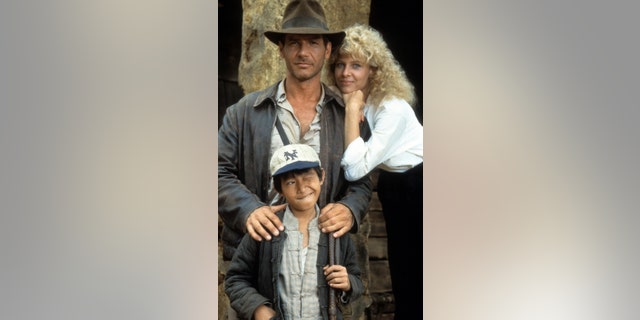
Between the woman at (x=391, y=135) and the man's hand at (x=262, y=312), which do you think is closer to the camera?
the man's hand at (x=262, y=312)

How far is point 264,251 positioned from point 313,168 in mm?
492

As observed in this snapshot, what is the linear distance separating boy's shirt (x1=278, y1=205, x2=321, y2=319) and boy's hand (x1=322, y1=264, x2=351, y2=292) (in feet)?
0.21

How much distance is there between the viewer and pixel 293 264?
528 centimetres

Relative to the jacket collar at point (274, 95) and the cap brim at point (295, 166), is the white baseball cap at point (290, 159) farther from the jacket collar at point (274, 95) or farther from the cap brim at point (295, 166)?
the jacket collar at point (274, 95)

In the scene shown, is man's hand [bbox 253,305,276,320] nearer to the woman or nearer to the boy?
the boy

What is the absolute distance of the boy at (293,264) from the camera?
526 centimetres

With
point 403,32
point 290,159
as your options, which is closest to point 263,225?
point 290,159

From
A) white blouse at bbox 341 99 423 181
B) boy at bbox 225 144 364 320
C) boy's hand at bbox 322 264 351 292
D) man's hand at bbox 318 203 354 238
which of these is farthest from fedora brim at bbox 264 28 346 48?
boy's hand at bbox 322 264 351 292

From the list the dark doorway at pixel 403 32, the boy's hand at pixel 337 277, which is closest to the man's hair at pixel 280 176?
the boy's hand at pixel 337 277

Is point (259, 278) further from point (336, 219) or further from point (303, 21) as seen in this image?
point (303, 21)
